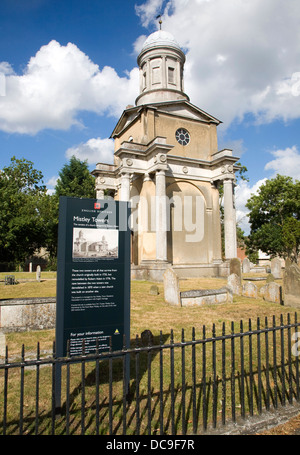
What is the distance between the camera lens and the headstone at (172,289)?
33.0 feet

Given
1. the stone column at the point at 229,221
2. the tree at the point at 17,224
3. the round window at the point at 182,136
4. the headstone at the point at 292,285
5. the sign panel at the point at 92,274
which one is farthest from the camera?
the tree at the point at 17,224

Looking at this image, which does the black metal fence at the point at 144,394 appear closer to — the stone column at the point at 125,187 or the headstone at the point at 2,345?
the headstone at the point at 2,345

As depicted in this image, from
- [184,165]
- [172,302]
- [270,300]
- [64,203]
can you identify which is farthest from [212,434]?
[184,165]

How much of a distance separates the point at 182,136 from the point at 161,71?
7.49m

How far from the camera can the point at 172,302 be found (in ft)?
33.7

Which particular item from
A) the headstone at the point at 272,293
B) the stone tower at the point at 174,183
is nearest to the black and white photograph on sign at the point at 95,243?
the headstone at the point at 272,293

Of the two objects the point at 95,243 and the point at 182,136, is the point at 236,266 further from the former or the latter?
the point at 182,136

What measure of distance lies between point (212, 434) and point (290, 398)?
1319 mm

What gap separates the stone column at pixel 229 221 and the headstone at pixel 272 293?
436 inches

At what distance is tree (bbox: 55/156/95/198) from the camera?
38875 mm

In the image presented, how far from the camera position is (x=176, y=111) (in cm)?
2428

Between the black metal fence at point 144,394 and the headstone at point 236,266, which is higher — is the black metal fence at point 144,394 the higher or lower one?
the lower one

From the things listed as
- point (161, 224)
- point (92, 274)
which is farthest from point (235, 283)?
point (92, 274)

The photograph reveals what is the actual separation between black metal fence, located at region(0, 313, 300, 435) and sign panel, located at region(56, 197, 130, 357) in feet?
1.33
